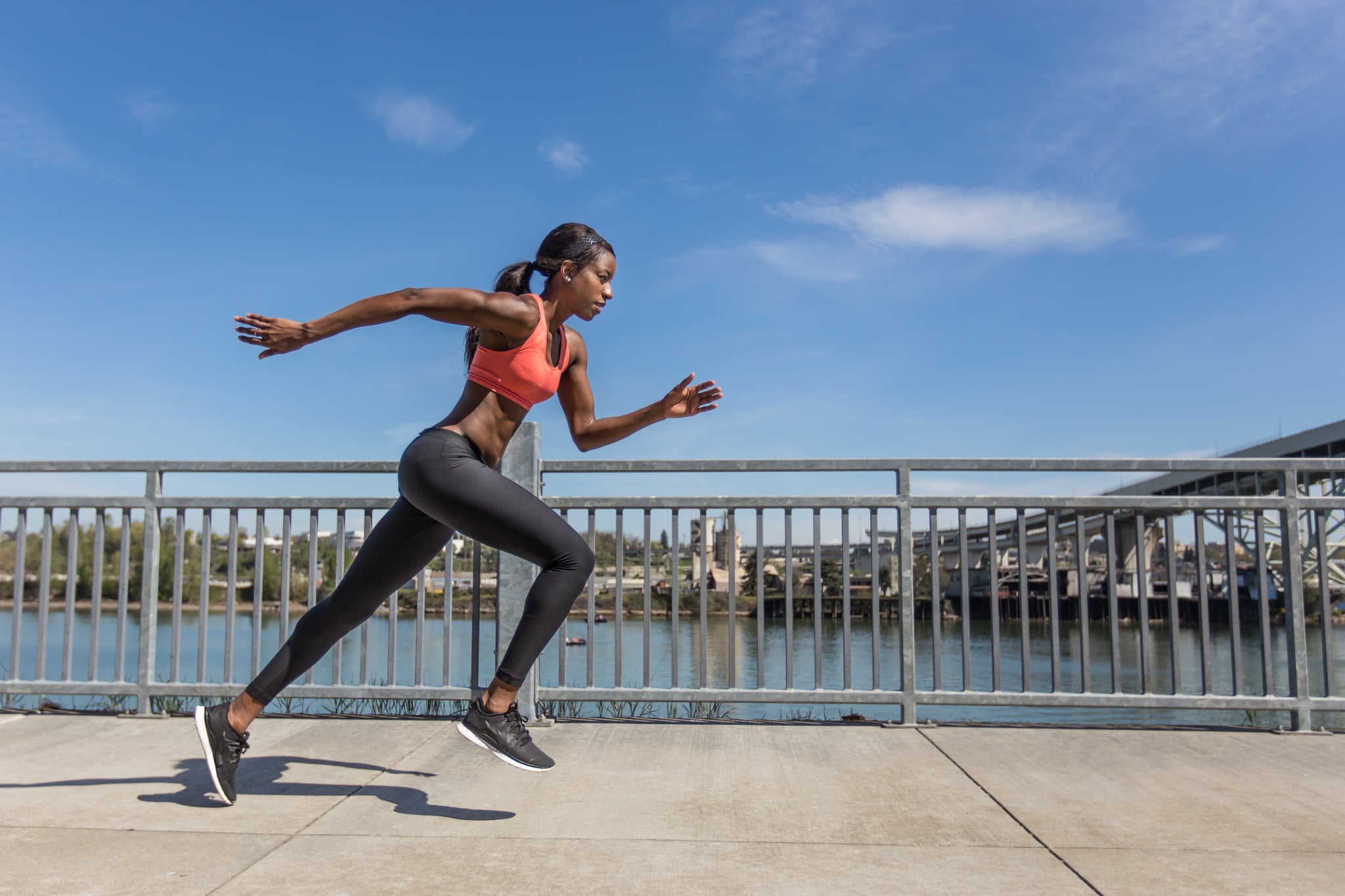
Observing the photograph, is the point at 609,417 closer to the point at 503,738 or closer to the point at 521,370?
the point at 521,370

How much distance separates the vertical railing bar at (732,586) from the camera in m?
4.43

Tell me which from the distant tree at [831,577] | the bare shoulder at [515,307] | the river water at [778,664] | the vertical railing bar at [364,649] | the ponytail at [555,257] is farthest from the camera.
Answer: the river water at [778,664]

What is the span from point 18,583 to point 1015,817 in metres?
4.48

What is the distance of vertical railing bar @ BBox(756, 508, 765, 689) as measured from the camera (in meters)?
4.54

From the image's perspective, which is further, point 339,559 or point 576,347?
point 339,559

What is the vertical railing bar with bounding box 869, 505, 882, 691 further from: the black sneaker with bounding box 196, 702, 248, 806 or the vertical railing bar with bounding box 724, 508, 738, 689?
the black sneaker with bounding box 196, 702, 248, 806

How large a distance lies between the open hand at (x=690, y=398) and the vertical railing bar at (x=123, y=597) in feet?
9.15

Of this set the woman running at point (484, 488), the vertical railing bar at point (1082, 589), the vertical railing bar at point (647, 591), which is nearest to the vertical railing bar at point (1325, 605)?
the vertical railing bar at point (1082, 589)

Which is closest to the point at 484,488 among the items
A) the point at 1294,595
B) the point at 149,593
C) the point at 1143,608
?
the point at 149,593

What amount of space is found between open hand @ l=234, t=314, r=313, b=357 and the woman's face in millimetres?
809

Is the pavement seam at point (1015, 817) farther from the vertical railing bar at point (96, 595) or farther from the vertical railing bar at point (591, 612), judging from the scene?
the vertical railing bar at point (96, 595)

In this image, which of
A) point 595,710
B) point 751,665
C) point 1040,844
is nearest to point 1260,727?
point 1040,844

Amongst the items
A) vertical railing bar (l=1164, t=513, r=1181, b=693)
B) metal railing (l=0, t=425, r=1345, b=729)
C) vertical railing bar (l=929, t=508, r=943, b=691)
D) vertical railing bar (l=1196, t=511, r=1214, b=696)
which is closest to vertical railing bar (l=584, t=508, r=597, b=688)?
metal railing (l=0, t=425, r=1345, b=729)

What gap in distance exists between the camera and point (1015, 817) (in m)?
2.96
